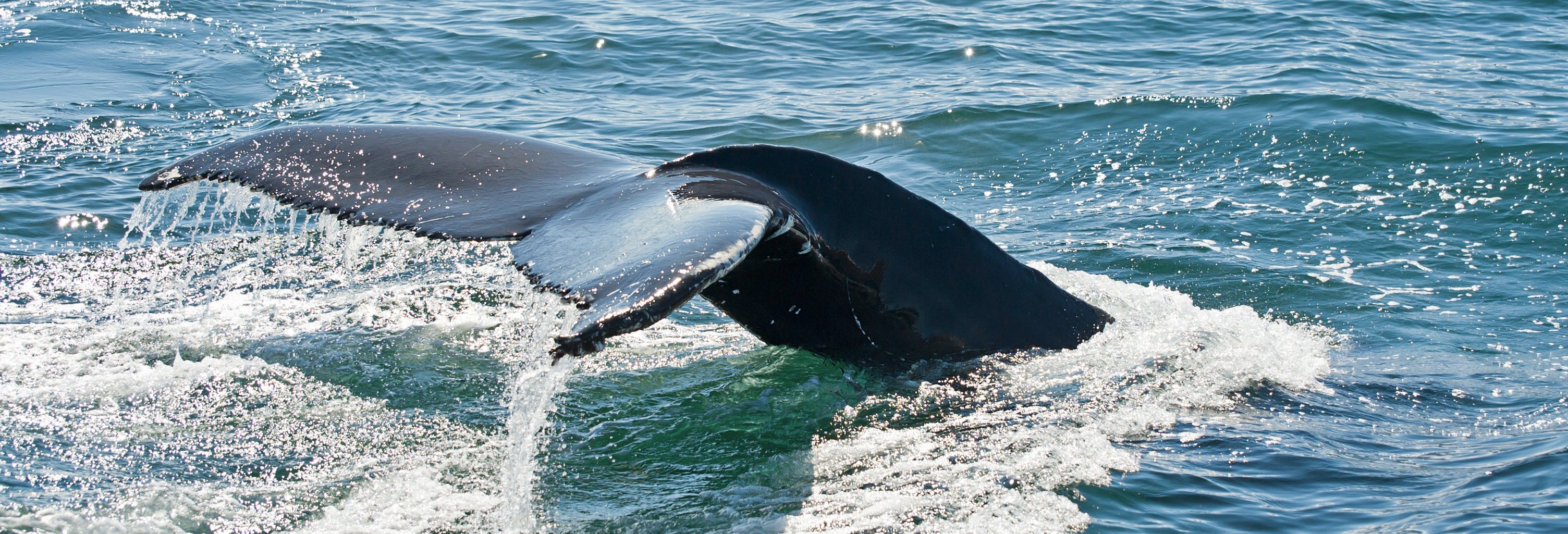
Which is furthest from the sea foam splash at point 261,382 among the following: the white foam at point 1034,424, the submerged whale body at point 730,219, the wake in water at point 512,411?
the white foam at point 1034,424

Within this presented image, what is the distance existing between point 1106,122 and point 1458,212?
3098 millimetres

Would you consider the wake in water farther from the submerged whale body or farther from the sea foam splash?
the submerged whale body

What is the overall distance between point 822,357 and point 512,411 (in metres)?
1.38

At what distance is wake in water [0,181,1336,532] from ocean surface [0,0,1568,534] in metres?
0.02

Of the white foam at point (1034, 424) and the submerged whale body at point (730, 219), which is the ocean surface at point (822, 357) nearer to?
the white foam at point (1034, 424)

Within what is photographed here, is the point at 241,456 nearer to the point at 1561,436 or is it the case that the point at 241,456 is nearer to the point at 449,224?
the point at 449,224

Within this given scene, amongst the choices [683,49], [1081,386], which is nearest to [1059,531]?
[1081,386]

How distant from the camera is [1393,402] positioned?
5121 mm

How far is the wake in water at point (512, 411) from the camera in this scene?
13.2 ft

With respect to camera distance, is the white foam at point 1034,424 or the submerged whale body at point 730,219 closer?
the submerged whale body at point 730,219

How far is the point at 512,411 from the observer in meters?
3.49

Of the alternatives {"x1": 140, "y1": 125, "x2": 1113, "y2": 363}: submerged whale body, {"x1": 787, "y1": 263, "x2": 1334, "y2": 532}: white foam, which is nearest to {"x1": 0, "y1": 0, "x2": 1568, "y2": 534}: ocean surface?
{"x1": 787, "y1": 263, "x2": 1334, "y2": 532}: white foam

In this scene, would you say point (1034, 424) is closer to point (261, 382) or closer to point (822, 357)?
point (822, 357)

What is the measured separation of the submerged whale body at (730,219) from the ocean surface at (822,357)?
158mm
